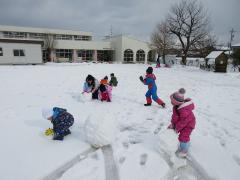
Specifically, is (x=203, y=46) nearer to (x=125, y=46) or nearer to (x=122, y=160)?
(x=125, y=46)

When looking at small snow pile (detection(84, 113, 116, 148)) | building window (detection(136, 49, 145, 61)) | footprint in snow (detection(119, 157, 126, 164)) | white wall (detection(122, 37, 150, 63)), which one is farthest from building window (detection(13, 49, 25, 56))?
footprint in snow (detection(119, 157, 126, 164))

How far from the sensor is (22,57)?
90.2 ft

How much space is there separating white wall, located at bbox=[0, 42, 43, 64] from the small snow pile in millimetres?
27260

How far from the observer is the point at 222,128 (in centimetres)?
486

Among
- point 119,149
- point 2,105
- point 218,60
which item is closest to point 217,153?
point 119,149

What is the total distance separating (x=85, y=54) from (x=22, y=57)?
1478cm

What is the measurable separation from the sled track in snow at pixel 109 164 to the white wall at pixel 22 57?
90.3 ft

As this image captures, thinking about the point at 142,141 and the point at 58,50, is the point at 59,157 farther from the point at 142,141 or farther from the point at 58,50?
the point at 58,50

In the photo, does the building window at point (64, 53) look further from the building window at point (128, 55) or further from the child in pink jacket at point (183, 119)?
the child in pink jacket at point (183, 119)

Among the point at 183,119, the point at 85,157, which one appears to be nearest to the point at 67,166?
the point at 85,157

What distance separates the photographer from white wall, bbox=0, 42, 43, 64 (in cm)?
2652

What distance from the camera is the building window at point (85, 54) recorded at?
40050 mm

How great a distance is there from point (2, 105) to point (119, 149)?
4.66 metres

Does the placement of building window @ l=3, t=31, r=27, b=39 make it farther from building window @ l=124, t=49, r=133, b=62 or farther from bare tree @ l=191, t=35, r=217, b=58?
bare tree @ l=191, t=35, r=217, b=58
